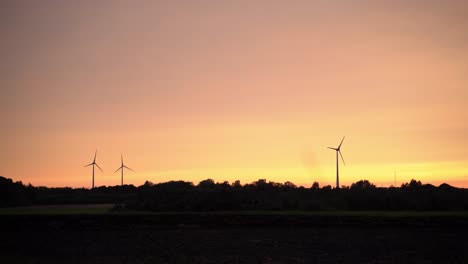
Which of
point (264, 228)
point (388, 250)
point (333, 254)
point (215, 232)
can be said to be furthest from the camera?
point (264, 228)

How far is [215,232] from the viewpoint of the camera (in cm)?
4434

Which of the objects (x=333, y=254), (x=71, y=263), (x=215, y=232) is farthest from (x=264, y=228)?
(x=71, y=263)

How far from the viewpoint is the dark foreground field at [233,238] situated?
29.2 m

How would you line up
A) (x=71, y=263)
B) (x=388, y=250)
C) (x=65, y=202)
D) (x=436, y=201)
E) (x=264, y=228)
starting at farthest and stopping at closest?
(x=65, y=202), (x=436, y=201), (x=264, y=228), (x=388, y=250), (x=71, y=263)

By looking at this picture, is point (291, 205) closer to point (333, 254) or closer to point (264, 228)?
point (264, 228)

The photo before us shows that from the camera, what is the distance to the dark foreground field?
95.9 ft

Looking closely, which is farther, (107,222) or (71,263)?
(107,222)

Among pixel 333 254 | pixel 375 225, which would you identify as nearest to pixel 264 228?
pixel 375 225

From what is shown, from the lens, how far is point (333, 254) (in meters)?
29.8

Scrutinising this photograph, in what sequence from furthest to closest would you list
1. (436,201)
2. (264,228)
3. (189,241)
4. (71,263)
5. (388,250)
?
(436,201), (264,228), (189,241), (388,250), (71,263)

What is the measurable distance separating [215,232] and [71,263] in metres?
18.1

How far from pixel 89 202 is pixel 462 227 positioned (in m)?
59.2

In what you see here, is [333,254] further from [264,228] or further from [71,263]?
[264,228]

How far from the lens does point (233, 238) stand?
3912 centimetres
